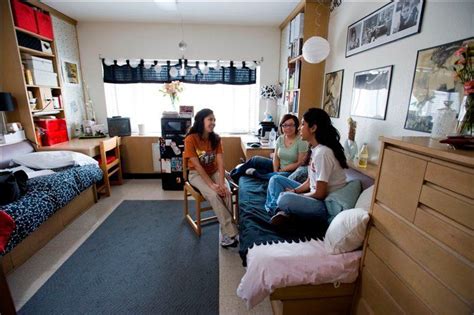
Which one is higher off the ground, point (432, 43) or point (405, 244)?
point (432, 43)

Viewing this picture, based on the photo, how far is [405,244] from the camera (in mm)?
972

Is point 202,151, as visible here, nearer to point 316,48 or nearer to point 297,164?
point 297,164

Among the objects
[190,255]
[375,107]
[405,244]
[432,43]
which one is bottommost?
[190,255]

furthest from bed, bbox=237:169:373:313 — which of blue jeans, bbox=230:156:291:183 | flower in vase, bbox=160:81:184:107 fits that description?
flower in vase, bbox=160:81:184:107

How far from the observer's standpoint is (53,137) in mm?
3121

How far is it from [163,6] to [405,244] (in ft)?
11.2

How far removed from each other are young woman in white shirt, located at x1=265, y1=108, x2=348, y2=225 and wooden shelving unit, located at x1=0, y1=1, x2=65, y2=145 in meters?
3.15

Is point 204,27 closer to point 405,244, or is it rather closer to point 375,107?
point 375,107

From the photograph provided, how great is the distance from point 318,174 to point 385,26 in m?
1.23

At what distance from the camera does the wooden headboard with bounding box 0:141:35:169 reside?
2.48 m

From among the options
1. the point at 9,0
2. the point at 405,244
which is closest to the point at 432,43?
the point at 405,244

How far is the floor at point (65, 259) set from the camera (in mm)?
1608

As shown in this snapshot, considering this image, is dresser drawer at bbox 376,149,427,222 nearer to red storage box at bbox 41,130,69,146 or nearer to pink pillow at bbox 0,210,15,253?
pink pillow at bbox 0,210,15,253

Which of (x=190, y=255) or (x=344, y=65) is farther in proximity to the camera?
(x=344, y=65)
